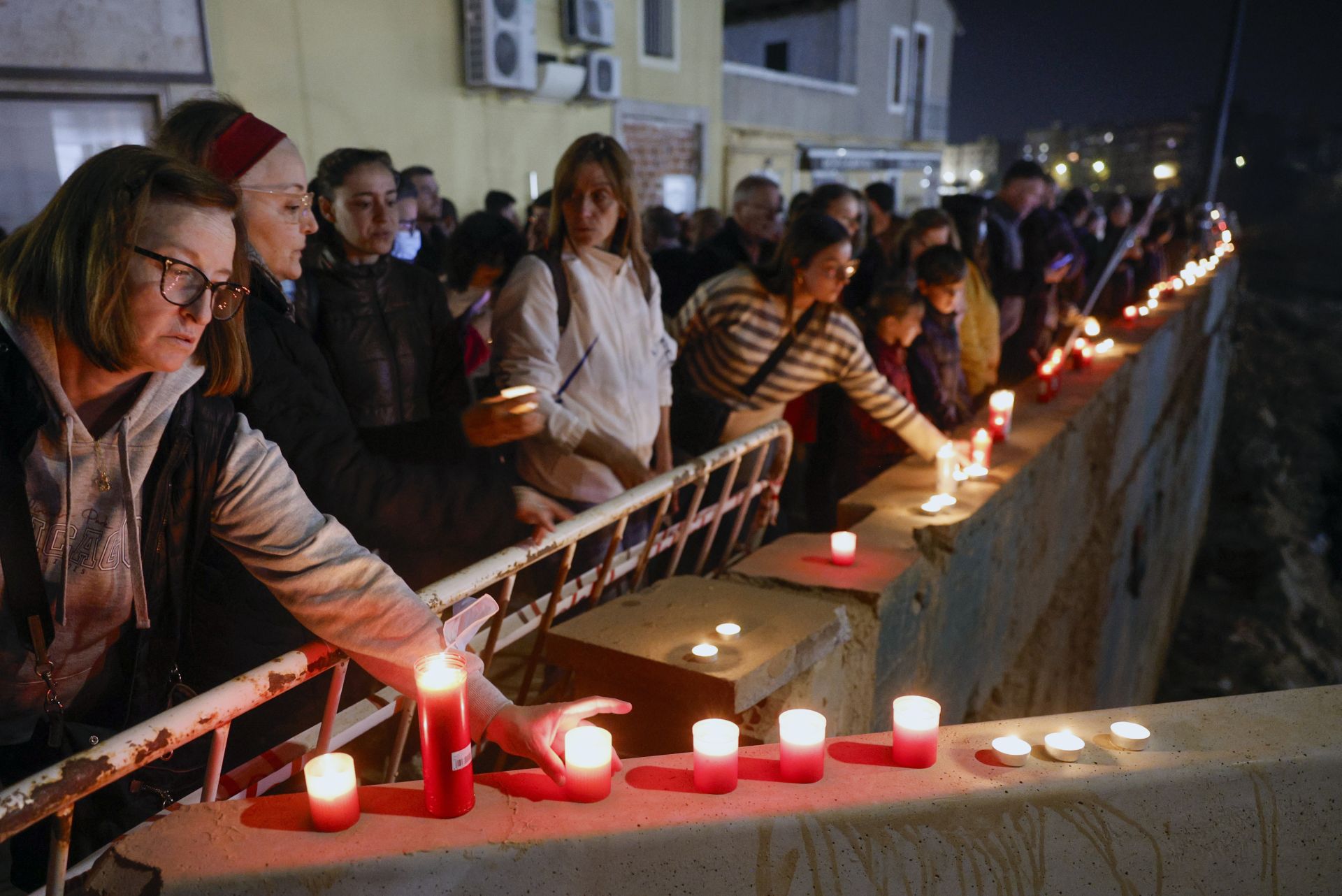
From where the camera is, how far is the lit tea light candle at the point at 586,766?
1.92 metres

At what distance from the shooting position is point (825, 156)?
22.1m

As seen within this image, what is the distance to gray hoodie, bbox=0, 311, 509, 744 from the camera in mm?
1643

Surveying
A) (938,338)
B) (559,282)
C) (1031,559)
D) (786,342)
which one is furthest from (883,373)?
(559,282)

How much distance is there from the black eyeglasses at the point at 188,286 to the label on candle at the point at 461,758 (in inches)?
33.7

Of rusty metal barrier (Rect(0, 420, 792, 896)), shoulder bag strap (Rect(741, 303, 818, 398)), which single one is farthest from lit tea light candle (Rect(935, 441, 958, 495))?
shoulder bag strap (Rect(741, 303, 818, 398))

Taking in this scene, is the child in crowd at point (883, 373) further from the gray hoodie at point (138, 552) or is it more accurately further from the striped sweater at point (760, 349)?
the gray hoodie at point (138, 552)

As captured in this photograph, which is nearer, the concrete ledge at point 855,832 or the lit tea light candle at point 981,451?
the concrete ledge at point 855,832

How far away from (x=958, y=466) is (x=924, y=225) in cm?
196

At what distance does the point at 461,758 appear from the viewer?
1.81 m

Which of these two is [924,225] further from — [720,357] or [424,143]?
[424,143]

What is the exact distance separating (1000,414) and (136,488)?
4.08 m

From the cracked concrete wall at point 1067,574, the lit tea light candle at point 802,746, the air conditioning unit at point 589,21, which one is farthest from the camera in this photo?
the air conditioning unit at point 589,21

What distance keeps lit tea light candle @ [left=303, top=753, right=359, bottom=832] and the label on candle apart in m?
0.18

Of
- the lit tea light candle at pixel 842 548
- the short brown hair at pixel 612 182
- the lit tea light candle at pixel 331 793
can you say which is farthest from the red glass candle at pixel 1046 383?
the lit tea light candle at pixel 331 793
